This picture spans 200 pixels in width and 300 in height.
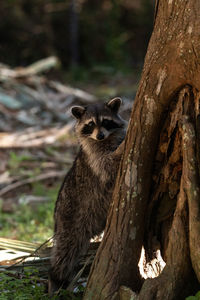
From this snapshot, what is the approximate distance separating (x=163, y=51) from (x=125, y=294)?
153 cm

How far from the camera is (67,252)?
4422 millimetres

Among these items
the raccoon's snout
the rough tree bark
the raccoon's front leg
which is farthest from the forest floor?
the raccoon's snout

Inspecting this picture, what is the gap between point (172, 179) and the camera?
11.4 feet

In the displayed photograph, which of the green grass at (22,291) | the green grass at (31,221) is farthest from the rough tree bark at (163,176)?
the green grass at (31,221)

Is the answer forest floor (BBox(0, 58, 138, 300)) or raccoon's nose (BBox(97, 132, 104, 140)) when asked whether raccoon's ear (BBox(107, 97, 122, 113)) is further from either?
forest floor (BBox(0, 58, 138, 300))

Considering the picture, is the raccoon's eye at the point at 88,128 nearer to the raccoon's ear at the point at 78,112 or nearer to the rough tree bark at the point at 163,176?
the raccoon's ear at the point at 78,112

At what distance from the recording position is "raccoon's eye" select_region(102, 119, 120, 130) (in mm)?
4930

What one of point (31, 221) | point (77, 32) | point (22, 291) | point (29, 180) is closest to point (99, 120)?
point (22, 291)

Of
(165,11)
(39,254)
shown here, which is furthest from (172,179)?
(39,254)

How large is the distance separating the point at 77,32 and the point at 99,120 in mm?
12789

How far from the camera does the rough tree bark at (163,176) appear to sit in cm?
314

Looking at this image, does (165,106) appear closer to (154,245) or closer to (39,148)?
(154,245)

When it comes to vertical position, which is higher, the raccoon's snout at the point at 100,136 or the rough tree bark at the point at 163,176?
the raccoon's snout at the point at 100,136

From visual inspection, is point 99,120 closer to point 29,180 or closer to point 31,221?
point 31,221
